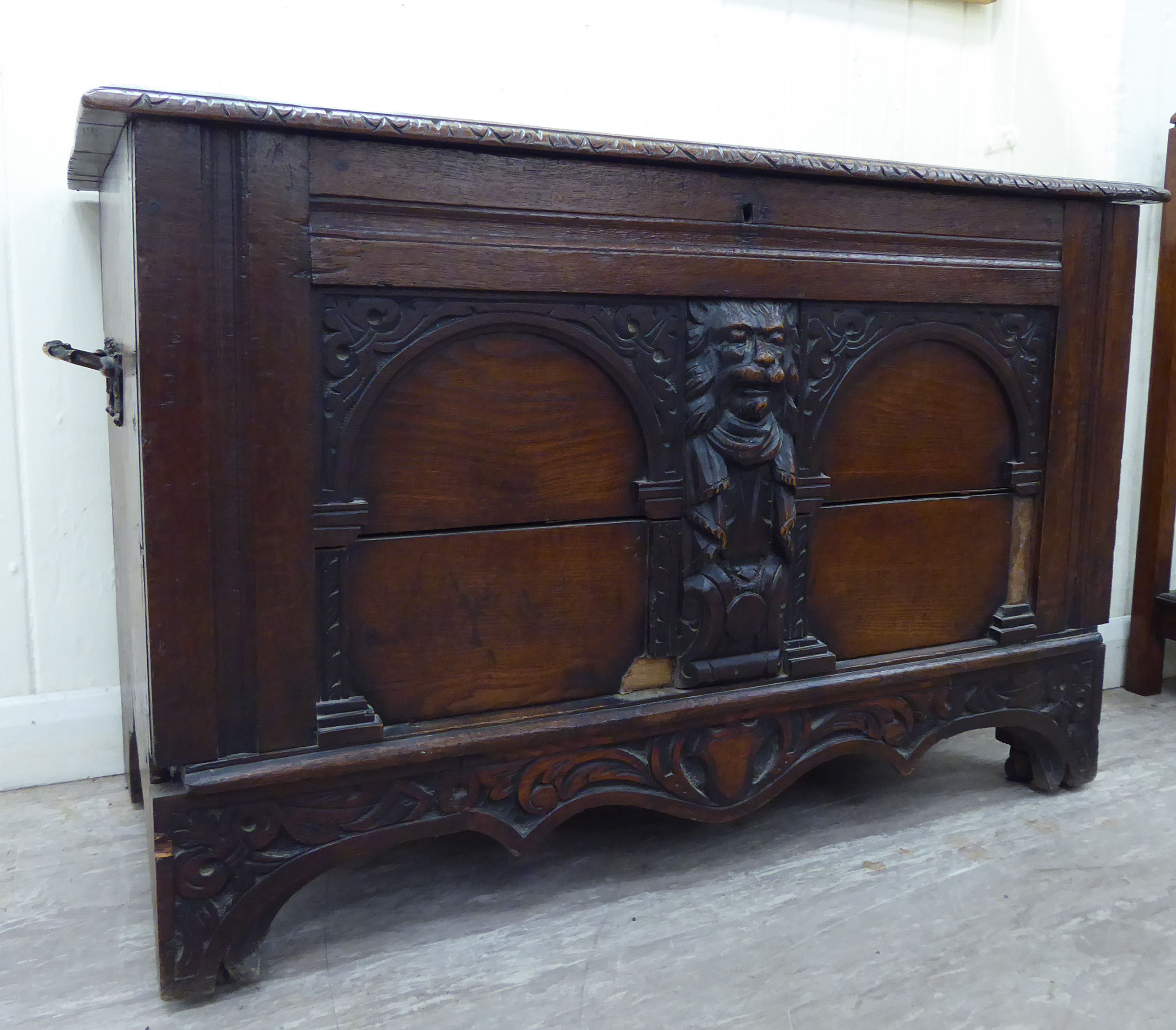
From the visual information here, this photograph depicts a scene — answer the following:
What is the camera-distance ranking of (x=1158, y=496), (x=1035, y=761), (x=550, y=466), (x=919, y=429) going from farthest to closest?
(x=1158, y=496), (x=1035, y=761), (x=919, y=429), (x=550, y=466)

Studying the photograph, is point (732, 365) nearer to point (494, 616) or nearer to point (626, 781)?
point (494, 616)

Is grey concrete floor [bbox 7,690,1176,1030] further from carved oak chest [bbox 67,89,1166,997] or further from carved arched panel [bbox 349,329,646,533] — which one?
carved arched panel [bbox 349,329,646,533]

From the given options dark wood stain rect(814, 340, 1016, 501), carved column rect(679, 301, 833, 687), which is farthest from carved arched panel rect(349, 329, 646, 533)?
dark wood stain rect(814, 340, 1016, 501)

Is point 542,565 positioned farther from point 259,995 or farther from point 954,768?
point 954,768

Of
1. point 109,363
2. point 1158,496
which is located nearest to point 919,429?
point 1158,496

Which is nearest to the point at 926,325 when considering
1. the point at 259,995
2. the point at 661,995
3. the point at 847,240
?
the point at 847,240

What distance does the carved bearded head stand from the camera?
1.31 meters

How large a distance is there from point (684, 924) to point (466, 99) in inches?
59.1

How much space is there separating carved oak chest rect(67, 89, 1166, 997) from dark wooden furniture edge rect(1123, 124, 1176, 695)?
26.2 inches

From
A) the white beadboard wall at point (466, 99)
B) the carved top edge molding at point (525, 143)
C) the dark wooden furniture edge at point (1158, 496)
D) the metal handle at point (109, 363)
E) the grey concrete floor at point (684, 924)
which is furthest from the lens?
the dark wooden furniture edge at point (1158, 496)

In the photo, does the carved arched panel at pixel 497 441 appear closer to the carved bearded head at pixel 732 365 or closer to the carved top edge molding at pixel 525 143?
the carved bearded head at pixel 732 365

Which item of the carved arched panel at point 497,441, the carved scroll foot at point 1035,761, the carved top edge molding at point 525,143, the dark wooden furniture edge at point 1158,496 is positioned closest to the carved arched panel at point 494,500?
the carved arched panel at point 497,441

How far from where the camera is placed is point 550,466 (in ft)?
4.15

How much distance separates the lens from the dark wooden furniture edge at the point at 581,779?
113cm
